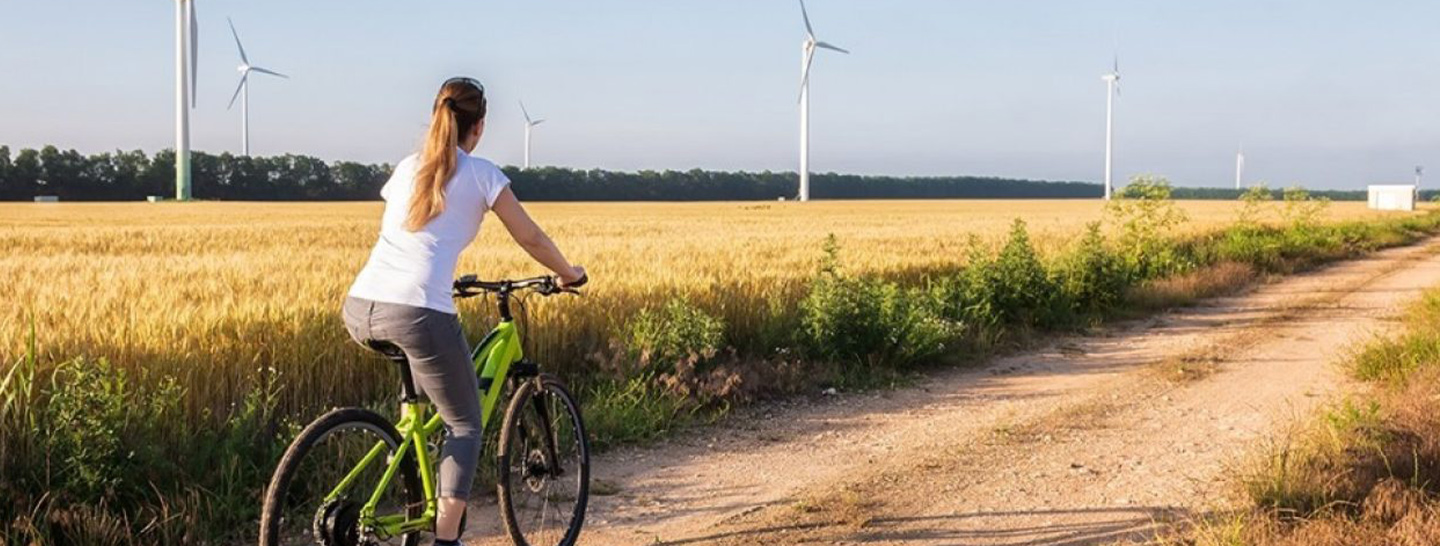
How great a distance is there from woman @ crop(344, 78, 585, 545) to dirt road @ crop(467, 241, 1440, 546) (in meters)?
1.73

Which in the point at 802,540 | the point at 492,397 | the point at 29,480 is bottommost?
the point at 802,540

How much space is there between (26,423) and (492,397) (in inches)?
86.4

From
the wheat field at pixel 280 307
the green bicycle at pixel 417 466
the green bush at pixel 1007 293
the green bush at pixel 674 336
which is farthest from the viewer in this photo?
the green bush at pixel 1007 293

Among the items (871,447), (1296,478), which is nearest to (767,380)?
(871,447)

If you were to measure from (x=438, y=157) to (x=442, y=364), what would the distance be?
2.48 feet

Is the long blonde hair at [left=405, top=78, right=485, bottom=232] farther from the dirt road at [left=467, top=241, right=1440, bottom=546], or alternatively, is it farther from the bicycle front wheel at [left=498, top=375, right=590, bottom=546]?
Result: the dirt road at [left=467, top=241, right=1440, bottom=546]

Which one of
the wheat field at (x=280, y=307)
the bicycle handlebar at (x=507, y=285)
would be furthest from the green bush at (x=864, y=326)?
the bicycle handlebar at (x=507, y=285)

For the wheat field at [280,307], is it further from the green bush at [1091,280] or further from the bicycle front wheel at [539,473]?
the bicycle front wheel at [539,473]

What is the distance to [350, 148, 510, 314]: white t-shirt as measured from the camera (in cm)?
411

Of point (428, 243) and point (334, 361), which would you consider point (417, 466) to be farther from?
point (334, 361)

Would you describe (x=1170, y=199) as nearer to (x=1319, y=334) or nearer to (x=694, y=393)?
(x=1319, y=334)

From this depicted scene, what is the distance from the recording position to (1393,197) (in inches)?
3378

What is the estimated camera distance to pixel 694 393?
9055 mm

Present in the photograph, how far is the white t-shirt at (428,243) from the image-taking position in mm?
4113
